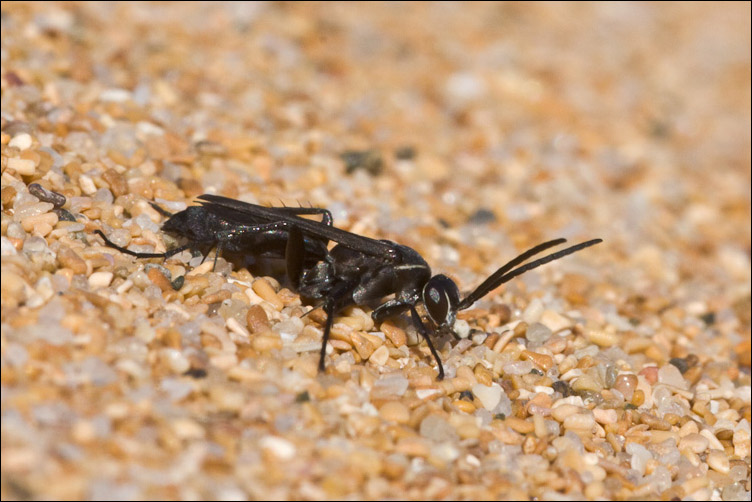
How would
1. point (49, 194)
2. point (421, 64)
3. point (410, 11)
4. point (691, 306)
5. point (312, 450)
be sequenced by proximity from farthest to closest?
point (410, 11) < point (421, 64) < point (691, 306) < point (49, 194) < point (312, 450)

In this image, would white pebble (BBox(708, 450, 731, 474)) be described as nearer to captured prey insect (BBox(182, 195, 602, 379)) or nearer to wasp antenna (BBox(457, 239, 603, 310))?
wasp antenna (BBox(457, 239, 603, 310))

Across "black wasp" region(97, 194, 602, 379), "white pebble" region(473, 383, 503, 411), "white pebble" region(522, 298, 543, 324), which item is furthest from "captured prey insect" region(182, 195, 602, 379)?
"white pebble" region(522, 298, 543, 324)

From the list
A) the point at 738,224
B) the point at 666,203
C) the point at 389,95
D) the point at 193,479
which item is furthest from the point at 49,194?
the point at 738,224

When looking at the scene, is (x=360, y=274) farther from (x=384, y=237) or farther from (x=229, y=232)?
(x=384, y=237)

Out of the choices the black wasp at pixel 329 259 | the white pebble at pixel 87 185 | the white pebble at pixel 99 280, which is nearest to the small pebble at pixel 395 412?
the black wasp at pixel 329 259

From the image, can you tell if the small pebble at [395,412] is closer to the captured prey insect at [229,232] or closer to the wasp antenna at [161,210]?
the captured prey insect at [229,232]

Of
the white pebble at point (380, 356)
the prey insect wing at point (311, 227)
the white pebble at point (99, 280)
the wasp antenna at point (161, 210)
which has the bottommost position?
the white pebble at point (380, 356)

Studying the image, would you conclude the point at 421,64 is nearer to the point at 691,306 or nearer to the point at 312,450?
the point at 691,306
